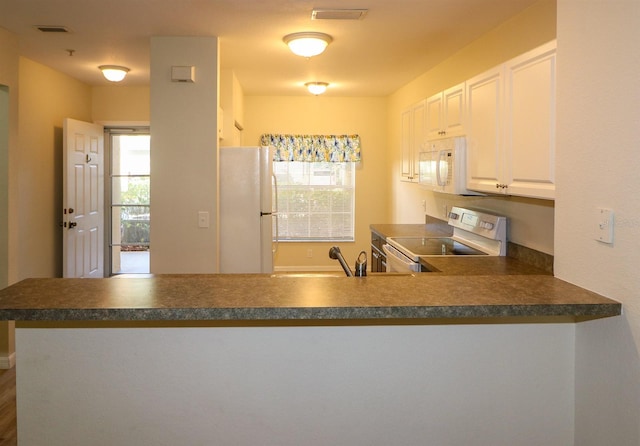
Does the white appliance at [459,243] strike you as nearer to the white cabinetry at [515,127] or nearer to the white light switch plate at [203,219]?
the white cabinetry at [515,127]

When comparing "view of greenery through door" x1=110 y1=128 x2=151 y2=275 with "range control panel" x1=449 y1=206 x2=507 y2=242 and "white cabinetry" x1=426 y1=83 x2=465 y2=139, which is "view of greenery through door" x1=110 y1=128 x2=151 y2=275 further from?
"range control panel" x1=449 y1=206 x2=507 y2=242

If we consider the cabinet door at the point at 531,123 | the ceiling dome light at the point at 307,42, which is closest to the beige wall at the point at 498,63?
the cabinet door at the point at 531,123

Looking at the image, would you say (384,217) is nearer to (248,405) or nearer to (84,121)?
(84,121)

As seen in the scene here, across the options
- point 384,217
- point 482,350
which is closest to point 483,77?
point 482,350

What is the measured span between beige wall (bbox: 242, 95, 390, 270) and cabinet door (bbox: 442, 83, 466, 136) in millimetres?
3800

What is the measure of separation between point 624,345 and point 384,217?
6.40 metres

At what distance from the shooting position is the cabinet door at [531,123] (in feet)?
8.16

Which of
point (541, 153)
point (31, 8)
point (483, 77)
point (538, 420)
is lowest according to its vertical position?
point (538, 420)

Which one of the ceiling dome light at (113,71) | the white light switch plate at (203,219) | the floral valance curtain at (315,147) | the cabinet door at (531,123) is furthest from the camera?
the floral valance curtain at (315,147)

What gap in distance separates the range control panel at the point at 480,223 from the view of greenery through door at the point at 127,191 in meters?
4.18

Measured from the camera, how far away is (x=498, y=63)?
3.90m

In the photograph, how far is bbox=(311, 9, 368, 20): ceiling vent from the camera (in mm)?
3543

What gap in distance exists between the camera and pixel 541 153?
2.56 meters

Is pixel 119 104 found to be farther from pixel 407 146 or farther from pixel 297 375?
pixel 297 375
